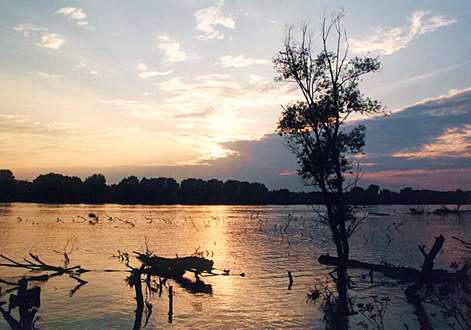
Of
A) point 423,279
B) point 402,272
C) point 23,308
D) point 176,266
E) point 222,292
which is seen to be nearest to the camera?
point 23,308

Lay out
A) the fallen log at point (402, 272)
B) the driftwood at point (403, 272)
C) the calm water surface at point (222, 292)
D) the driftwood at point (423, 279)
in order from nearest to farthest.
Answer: the calm water surface at point (222, 292), the driftwood at point (423, 279), the driftwood at point (403, 272), the fallen log at point (402, 272)

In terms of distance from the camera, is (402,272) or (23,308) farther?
(402,272)

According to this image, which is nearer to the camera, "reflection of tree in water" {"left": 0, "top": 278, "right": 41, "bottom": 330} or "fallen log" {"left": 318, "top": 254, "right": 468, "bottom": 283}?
"reflection of tree in water" {"left": 0, "top": 278, "right": 41, "bottom": 330}

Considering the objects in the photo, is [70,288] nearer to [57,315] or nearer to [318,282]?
[57,315]

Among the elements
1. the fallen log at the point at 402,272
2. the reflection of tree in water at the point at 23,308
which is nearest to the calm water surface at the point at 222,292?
the reflection of tree in water at the point at 23,308

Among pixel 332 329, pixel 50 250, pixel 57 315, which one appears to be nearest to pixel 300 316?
pixel 332 329

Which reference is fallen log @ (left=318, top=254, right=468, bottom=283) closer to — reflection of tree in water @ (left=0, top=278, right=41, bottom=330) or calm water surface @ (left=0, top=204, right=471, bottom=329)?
calm water surface @ (left=0, top=204, right=471, bottom=329)

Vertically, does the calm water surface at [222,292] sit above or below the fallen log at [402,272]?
below

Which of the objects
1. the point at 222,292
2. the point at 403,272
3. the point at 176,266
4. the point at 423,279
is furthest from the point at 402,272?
the point at 176,266

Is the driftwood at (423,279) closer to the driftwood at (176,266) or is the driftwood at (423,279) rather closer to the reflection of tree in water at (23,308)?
the driftwood at (176,266)

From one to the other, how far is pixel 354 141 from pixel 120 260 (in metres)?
24.9

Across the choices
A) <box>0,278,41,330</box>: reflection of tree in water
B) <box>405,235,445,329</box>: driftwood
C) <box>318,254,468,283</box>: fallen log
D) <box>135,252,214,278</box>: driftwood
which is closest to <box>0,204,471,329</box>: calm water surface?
<box>0,278,41,330</box>: reflection of tree in water

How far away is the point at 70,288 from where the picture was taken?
28.1 metres

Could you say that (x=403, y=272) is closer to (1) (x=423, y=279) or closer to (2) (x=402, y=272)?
(2) (x=402, y=272)
